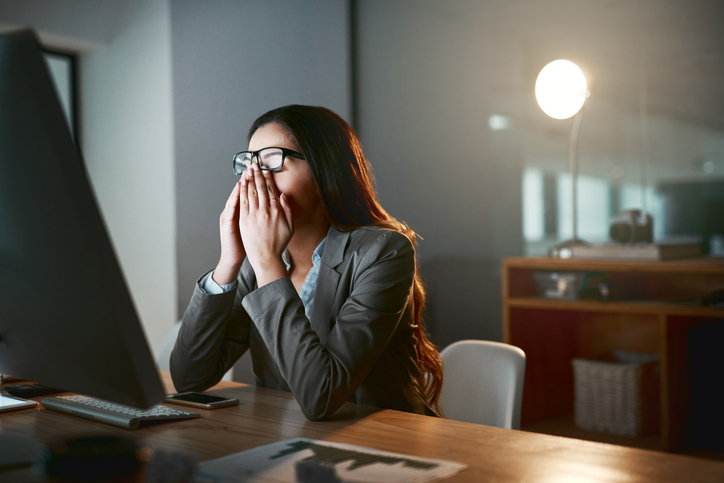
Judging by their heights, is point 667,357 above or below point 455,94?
below

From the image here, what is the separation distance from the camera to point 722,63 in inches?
88.8

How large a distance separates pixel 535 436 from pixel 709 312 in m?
1.51

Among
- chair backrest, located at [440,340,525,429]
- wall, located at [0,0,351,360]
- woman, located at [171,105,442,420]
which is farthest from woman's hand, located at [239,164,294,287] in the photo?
wall, located at [0,0,351,360]

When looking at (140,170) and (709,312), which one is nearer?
(709,312)

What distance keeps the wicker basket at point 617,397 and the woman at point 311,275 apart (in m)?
1.22

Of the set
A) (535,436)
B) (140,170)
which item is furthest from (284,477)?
(140,170)

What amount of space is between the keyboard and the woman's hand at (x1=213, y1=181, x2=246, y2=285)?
0.36m

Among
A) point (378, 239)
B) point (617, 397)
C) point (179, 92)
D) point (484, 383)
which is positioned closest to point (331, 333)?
point (378, 239)

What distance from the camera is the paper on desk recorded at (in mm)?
695

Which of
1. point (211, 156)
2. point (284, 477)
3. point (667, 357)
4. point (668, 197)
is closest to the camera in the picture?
point (284, 477)

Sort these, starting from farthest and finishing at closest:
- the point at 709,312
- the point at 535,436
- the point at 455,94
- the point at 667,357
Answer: the point at 455,94 < the point at 667,357 < the point at 709,312 < the point at 535,436

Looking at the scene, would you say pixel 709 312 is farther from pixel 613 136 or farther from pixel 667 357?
Result: pixel 613 136

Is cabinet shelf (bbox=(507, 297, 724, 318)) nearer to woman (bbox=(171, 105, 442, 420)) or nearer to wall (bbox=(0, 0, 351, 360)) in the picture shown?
woman (bbox=(171, 105, 442, 420))

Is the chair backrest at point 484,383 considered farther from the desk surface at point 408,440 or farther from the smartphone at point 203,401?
the smartphone at point 203,401
